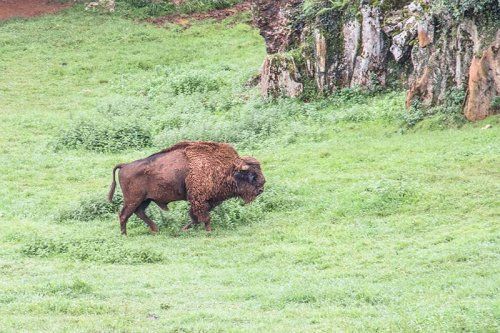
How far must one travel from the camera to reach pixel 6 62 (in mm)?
35188

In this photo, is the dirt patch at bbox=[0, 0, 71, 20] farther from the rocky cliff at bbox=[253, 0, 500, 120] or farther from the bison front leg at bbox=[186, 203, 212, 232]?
the bison front leg at bbox=[186, 203, 212, 232]

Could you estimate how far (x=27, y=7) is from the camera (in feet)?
136

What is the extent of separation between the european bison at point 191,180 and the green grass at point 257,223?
0.46 metres

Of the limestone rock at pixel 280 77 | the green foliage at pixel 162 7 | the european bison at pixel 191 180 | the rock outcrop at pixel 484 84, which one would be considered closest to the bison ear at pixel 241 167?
the european bison at pixel 191 180

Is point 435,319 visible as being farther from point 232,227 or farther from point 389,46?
point 389,46

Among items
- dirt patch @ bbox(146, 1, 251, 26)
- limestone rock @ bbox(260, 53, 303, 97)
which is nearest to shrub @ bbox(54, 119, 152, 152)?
limestone rock @ bbox(260, 53, 303, 97)

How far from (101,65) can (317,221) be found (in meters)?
19.9

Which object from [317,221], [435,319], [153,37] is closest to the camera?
[435,319]

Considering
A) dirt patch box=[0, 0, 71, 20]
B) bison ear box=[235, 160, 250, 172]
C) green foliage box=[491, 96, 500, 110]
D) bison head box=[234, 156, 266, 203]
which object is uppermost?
dirt patch box=[0, 0, 71, 20]

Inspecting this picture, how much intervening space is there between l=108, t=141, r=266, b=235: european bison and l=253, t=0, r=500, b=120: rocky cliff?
6.73m

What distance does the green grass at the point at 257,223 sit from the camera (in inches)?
451

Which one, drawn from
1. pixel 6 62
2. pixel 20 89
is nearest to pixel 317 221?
pixel 20 89

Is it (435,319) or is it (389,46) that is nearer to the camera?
(435,319)

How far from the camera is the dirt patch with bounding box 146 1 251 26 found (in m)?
39.8
